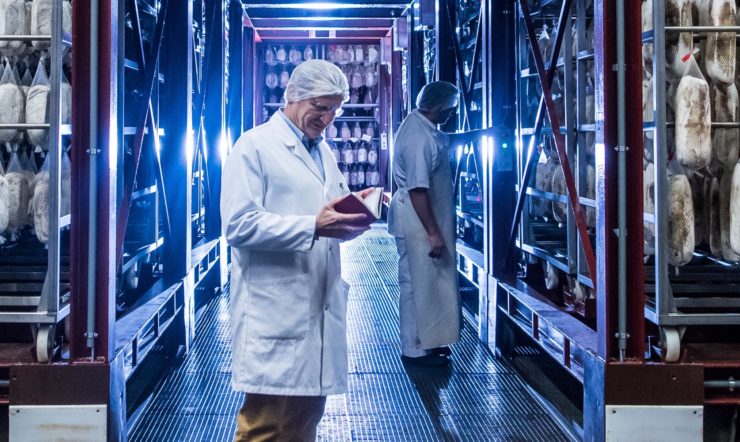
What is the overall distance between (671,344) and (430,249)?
270 centimetres

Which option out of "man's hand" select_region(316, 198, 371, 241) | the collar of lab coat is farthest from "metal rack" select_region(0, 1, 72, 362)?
"man's hand" select_region(316, 198, 371, 241)

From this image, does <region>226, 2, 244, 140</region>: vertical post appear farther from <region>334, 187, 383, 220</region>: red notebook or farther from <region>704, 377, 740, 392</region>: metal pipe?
<region>704, 377, 740, 392</region>: metal pipe

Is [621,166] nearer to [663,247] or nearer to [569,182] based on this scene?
[663,247]

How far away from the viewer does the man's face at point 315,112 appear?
3.49 m

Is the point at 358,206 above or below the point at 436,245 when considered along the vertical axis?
above

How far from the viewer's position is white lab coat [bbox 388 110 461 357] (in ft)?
21.1

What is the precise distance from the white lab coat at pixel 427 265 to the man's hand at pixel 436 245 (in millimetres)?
78

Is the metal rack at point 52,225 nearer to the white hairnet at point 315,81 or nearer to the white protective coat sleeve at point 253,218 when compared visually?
the white protective coat sleeve at point 253,218

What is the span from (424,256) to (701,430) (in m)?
2.89

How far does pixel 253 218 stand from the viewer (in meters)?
3.28

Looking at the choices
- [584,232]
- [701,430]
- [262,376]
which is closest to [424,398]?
[584,232]

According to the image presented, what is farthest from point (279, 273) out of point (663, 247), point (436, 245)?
point (436, 245)

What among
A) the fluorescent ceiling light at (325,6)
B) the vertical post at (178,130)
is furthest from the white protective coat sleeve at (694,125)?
the fluorescent ceiling light at (325,6)

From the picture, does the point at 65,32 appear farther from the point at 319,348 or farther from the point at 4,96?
the point at 319,348
